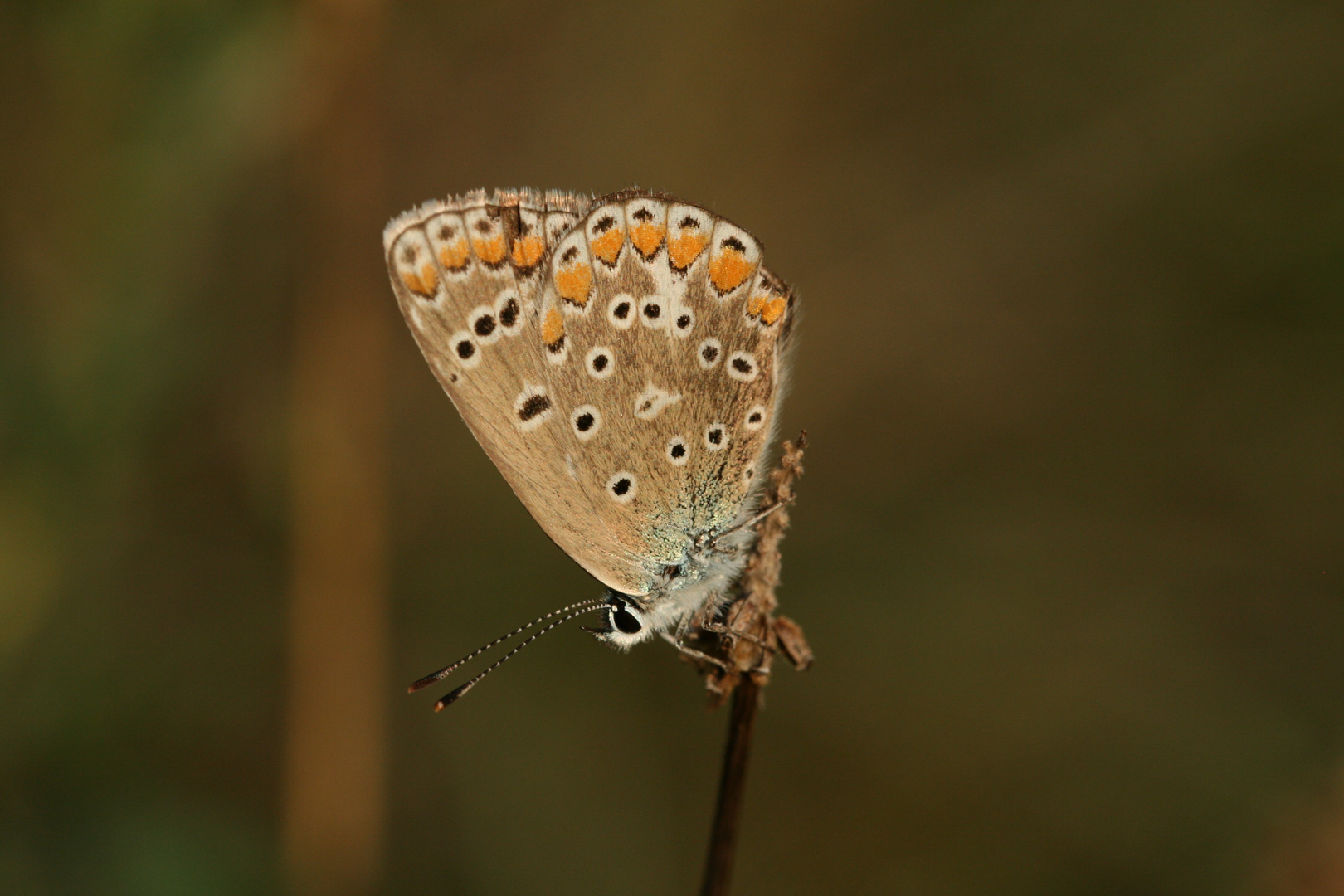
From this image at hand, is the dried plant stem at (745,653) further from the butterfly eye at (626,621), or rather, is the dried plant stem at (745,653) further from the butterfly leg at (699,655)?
the butterfly eye at (626,621)

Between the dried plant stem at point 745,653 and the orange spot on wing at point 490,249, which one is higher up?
the orange spot on wing at point 490,249

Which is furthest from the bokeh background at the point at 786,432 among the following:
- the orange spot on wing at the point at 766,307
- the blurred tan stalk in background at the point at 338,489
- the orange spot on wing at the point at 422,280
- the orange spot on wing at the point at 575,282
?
the orange spot on wing at the point at 766,307

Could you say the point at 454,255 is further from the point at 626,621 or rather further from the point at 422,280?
the point at 626,621

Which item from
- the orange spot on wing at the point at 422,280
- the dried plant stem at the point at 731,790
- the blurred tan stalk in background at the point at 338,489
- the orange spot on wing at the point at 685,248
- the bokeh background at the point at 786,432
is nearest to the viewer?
the dried plant stem at the point at 731,790

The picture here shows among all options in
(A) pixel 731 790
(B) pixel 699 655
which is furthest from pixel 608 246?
(A) pixel 731 790

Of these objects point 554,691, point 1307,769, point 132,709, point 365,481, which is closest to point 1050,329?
point 1307,769

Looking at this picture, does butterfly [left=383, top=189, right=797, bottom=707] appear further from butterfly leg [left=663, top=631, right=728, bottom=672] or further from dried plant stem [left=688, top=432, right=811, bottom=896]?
dried plant stem [left=688, top=432, right=811, bottom=896]
